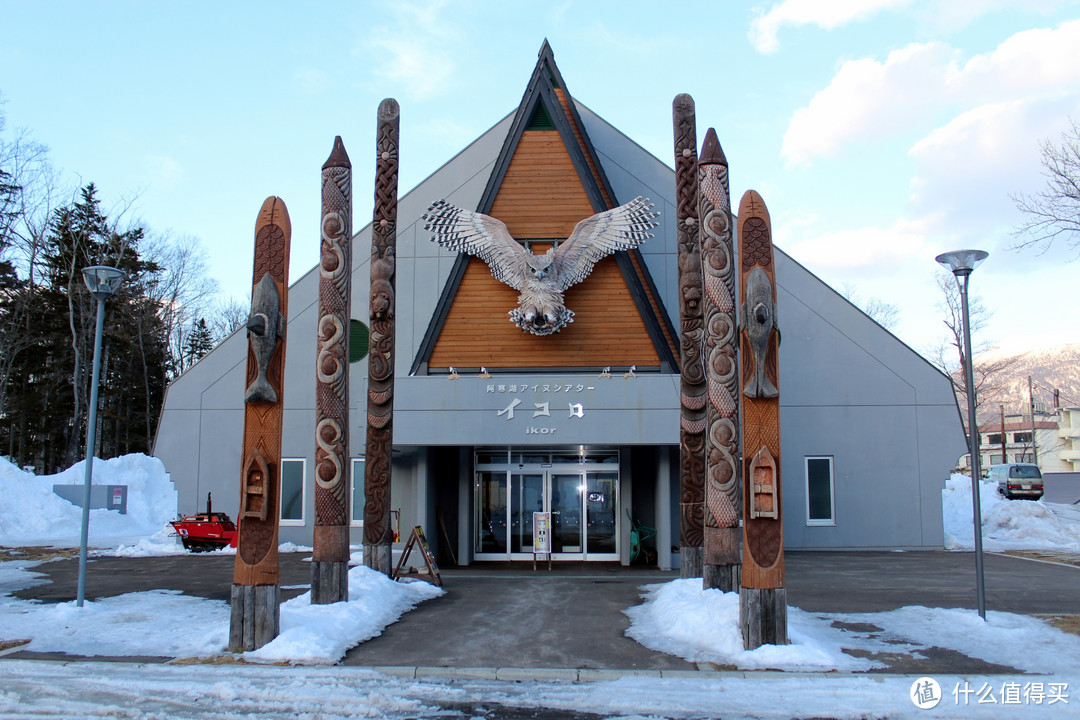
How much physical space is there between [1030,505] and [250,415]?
25566mm

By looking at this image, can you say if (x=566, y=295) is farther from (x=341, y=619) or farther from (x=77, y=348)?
(x=77, y=348)

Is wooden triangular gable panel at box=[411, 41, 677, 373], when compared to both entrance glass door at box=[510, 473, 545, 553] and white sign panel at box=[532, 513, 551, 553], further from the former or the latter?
white sign panel at box=[532, 513, 551, 553]

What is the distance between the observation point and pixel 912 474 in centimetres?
2081

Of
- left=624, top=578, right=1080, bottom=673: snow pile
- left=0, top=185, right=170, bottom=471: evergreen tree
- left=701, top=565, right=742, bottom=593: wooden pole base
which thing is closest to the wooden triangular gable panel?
left=701, top=565, right=742, bottom=593: wooden pole base

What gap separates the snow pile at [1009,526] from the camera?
70.4 ft

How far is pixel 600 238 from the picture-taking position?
17250 mm

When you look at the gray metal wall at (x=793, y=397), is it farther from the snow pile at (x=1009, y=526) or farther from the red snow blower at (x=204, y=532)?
the snow pile at (x=1009, y=526)

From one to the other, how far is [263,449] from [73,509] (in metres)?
21.6

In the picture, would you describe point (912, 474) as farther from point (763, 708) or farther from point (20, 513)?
point (20, 513)

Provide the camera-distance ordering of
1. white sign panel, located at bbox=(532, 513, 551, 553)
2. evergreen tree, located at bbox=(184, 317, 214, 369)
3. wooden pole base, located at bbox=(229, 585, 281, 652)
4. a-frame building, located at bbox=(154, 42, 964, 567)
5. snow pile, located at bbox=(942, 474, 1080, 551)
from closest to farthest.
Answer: wooden pole base, located at bbox=(229, 585, 281, 652) < a-frame building, located at bbox=(154, 42, 964, 567) < white sign panel, located at bbox=(532, 513, 551, 553) < snow pile, located at bbox=(942, 474, 1080, 551) < evergreen tree, located at bbox=(184, 317, 214, 369)

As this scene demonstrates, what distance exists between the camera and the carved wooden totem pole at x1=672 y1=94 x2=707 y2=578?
40.8 feet

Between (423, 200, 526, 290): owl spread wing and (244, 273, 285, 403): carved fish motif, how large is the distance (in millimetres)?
8969

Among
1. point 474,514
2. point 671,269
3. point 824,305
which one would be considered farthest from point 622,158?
point 474,514

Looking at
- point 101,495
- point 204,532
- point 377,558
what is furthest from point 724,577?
point 101,495
